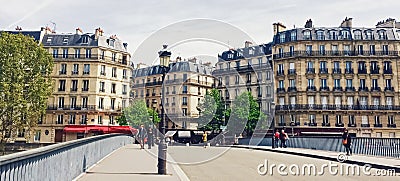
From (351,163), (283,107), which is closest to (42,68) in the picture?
(283,107)

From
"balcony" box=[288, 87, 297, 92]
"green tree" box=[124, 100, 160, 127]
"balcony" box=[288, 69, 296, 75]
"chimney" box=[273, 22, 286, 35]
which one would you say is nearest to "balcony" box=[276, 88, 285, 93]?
"balcony" box=[288, 87, 297, 92]

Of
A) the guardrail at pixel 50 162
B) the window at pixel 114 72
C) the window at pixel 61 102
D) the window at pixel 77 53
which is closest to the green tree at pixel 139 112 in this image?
the guardrail at pixel 50 162

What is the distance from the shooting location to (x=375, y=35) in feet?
160

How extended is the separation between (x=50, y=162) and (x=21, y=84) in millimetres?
33183

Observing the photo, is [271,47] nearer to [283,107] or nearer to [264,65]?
[264,65]

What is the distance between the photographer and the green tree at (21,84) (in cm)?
3459

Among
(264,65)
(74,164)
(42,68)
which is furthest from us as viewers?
(264,65)

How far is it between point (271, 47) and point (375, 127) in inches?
704

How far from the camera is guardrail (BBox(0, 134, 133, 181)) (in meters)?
4.48

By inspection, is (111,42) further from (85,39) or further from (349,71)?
(349,71)

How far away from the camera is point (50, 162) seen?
6379mm

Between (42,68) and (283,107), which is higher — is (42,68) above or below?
above

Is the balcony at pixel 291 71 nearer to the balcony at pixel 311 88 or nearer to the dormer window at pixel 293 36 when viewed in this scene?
the balcony at pixel 311 88

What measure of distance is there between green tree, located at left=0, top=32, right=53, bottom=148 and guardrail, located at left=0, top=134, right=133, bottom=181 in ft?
89.5
